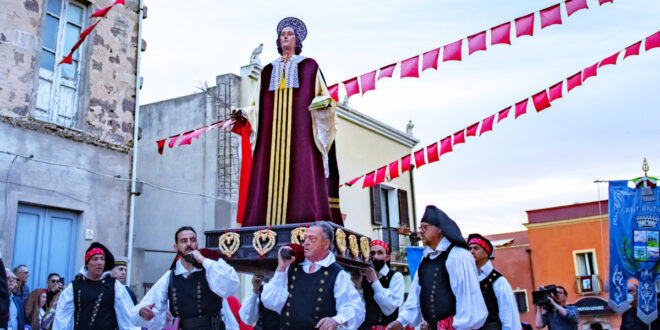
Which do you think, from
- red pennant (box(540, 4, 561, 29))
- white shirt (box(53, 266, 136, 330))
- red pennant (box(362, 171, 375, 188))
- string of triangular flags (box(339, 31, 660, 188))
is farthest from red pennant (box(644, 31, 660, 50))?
white shirt (box(53, 266, 136, 330))

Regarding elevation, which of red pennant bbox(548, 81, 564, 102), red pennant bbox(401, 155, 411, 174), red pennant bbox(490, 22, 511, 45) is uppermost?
red pennant bbox(490, 22, 511, 45)

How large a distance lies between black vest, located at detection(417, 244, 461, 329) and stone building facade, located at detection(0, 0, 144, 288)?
6.69 metres

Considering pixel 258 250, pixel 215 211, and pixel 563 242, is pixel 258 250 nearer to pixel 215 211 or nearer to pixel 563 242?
pixel 215 211

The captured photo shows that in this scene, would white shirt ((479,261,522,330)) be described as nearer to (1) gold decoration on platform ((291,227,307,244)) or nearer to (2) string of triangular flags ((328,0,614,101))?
(1) gold decoration on platform ((291,227,307,244))

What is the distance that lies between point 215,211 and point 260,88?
744 cm

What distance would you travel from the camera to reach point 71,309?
5.88m

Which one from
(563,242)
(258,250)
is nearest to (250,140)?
(258,250)

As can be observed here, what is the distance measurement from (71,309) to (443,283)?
3.43 metres

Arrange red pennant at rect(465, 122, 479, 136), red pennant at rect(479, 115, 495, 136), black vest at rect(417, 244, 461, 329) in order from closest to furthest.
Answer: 1. black vest at rect(417, 244, 461, 329)
2. red pennant at rect(479, 115, 495, 136)
3. red pennant at rect(465, 122, 479, 136)

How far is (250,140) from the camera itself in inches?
270

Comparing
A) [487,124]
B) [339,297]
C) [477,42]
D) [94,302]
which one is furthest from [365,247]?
[487,124]

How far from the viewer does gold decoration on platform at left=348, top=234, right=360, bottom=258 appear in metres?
6.05

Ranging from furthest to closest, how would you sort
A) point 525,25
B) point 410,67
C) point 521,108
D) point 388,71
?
1. point 521,108
2. point 388,71
3. point 410,67
4. point 525,25

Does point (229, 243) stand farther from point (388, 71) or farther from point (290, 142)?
point (388, 71)
